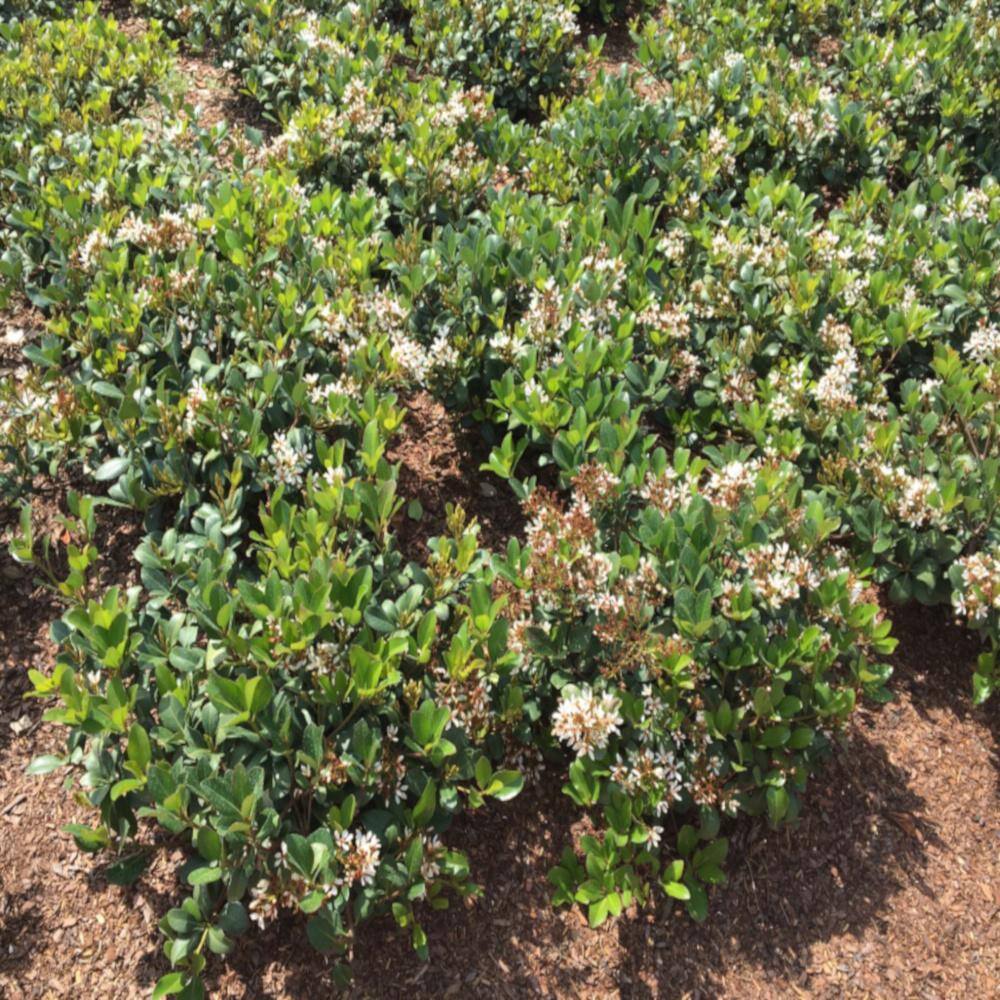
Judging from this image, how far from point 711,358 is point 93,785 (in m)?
3.20

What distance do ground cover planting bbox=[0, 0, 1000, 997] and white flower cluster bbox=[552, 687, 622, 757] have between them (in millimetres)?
22

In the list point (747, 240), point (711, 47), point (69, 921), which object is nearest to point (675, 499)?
point (747, 240)

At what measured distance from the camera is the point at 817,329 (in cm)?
444

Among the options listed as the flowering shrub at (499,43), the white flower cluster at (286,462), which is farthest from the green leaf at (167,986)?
the flowering shrub at (499,43)

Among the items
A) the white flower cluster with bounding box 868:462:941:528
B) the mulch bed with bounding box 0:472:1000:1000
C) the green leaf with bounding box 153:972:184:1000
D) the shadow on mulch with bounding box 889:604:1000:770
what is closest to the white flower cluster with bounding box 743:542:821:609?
the white flower cluster with bounding box 868:462:941:528

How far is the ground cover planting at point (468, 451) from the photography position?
9.61 feet

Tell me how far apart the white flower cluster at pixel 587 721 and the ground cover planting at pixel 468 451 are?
0.07 ft

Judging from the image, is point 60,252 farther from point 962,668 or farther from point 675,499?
point 962,668

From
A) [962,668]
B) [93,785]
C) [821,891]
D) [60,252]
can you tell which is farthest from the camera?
[60,252]

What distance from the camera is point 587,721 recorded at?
9.71ft

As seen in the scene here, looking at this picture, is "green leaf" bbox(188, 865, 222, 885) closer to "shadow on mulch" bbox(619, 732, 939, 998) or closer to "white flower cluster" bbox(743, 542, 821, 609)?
"shadow on mulch" bbox(619, 732, 939, 998)

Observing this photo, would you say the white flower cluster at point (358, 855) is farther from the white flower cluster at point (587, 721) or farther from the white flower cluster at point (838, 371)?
the white flower cluster at point (838, 371)

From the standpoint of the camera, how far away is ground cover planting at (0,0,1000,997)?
2930 millimetres

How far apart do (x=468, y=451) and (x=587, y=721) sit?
5.80ft
